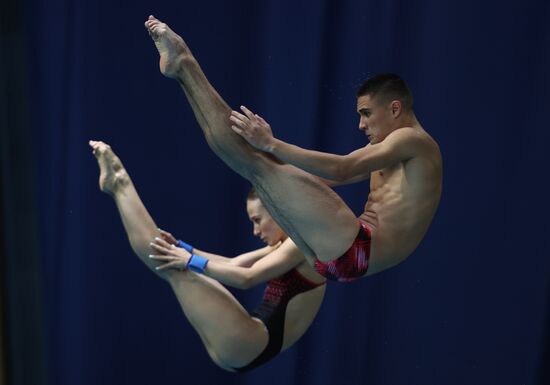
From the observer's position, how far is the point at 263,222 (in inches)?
137

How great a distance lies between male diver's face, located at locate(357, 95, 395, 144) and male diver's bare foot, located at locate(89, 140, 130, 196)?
116 cm

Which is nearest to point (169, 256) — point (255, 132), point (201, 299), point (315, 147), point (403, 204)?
point (201, 299)

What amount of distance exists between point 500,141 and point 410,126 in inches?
65.2

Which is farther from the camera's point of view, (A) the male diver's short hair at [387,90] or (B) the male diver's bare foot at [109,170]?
(B) the male diver's bare foot at [109,170]

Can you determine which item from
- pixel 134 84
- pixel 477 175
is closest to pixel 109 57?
pixel 134 84

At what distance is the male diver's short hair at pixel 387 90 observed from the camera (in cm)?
271

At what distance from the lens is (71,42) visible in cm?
440

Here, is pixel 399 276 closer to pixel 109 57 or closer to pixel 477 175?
pixel 477 175

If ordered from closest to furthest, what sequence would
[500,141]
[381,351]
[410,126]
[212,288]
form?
1. [410,126]
2. [212,288]
3. [500,141]
4. [381,351]

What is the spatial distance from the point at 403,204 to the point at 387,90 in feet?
1.29

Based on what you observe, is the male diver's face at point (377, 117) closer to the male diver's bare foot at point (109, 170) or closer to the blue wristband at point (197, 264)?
the blue wristband at point (197, 264)

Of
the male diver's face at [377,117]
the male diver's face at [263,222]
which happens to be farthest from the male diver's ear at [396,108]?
the male diver's face at [263,222]

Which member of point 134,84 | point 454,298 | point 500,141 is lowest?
point 454,298

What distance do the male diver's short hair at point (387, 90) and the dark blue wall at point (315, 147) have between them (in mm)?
1590
